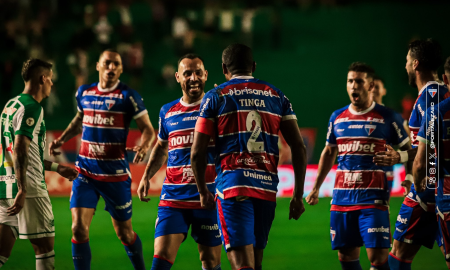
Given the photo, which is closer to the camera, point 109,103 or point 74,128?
point 109,103

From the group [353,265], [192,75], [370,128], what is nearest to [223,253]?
[353,265]

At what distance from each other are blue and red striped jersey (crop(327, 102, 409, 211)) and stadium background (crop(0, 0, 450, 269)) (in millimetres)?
11025

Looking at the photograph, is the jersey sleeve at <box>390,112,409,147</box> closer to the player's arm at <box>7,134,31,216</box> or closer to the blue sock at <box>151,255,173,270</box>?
the blue sock at <box>151,255,173,270</box>

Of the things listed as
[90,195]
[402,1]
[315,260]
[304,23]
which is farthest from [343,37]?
[90,195]

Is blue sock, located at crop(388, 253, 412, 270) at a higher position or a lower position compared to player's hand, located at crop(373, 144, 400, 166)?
lower

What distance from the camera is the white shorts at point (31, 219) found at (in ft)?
17.3

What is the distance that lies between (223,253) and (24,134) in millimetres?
3886

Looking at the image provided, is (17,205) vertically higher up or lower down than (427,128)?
lower down

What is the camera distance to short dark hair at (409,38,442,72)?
520 cm

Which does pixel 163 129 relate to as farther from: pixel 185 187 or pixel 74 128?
pixel 74 128

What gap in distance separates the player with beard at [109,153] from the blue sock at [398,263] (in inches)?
113

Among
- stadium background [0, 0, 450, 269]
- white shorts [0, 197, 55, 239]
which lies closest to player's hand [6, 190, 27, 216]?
white shorts [0, 197, 55, 239]

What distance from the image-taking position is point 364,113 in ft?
20.2

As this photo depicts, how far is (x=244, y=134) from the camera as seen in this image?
14.1ft
